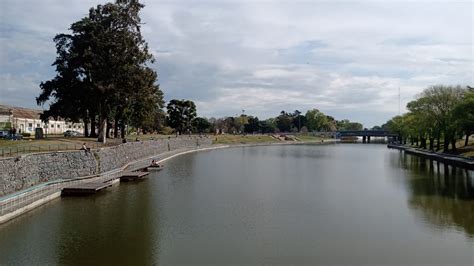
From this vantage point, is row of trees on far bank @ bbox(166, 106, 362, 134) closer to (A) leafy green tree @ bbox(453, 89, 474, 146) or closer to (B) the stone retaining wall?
(B) the stone retaining wall

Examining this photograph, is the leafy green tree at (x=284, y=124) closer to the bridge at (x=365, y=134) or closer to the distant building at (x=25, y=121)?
the bridge at (x=365, y=134)

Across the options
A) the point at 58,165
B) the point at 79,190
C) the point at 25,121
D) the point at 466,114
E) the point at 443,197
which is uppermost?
the point at 466,114

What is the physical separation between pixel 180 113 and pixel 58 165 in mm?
72791

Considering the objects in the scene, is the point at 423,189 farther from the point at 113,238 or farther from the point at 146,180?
the point at 113,238

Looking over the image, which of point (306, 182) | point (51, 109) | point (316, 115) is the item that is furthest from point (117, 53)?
point (316, 115)

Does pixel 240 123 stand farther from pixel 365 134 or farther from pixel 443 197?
pixel 443 197

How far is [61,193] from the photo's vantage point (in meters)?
30.1

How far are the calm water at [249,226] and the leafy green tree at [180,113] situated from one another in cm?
6751

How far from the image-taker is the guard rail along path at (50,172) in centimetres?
2459

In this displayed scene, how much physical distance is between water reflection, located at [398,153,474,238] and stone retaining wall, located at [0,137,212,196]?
23.0 m

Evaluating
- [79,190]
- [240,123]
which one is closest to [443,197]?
[79,190]

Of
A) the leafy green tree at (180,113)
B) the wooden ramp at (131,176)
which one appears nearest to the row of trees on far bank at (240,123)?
the leafy green tree at (180,113)

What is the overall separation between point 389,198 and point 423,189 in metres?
6.51

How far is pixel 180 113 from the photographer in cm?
10569
